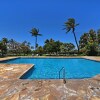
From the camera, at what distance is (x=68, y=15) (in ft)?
123

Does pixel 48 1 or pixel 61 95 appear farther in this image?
pixel 48 1

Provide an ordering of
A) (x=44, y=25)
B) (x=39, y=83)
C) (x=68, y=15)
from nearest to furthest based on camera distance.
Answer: (x=39, y=83), (x=68, y=15), (x=44, y=25)

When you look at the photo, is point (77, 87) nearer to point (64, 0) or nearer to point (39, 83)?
point (39, 83)

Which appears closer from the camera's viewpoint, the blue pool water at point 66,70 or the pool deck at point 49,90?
the pool deck at point 49,90

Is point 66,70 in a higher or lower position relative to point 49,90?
lower

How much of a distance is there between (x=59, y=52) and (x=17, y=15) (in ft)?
48.1

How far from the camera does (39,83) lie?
231 inches

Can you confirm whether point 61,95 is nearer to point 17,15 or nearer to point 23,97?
point 23,97

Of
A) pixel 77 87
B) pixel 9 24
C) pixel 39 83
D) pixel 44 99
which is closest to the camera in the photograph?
pixel 44 99

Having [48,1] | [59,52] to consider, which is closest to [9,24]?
[59,52]

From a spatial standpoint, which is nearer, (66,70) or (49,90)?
(49,90)

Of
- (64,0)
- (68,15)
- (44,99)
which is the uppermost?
(68,15)

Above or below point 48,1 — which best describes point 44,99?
below

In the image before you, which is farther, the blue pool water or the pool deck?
the blue pool water
